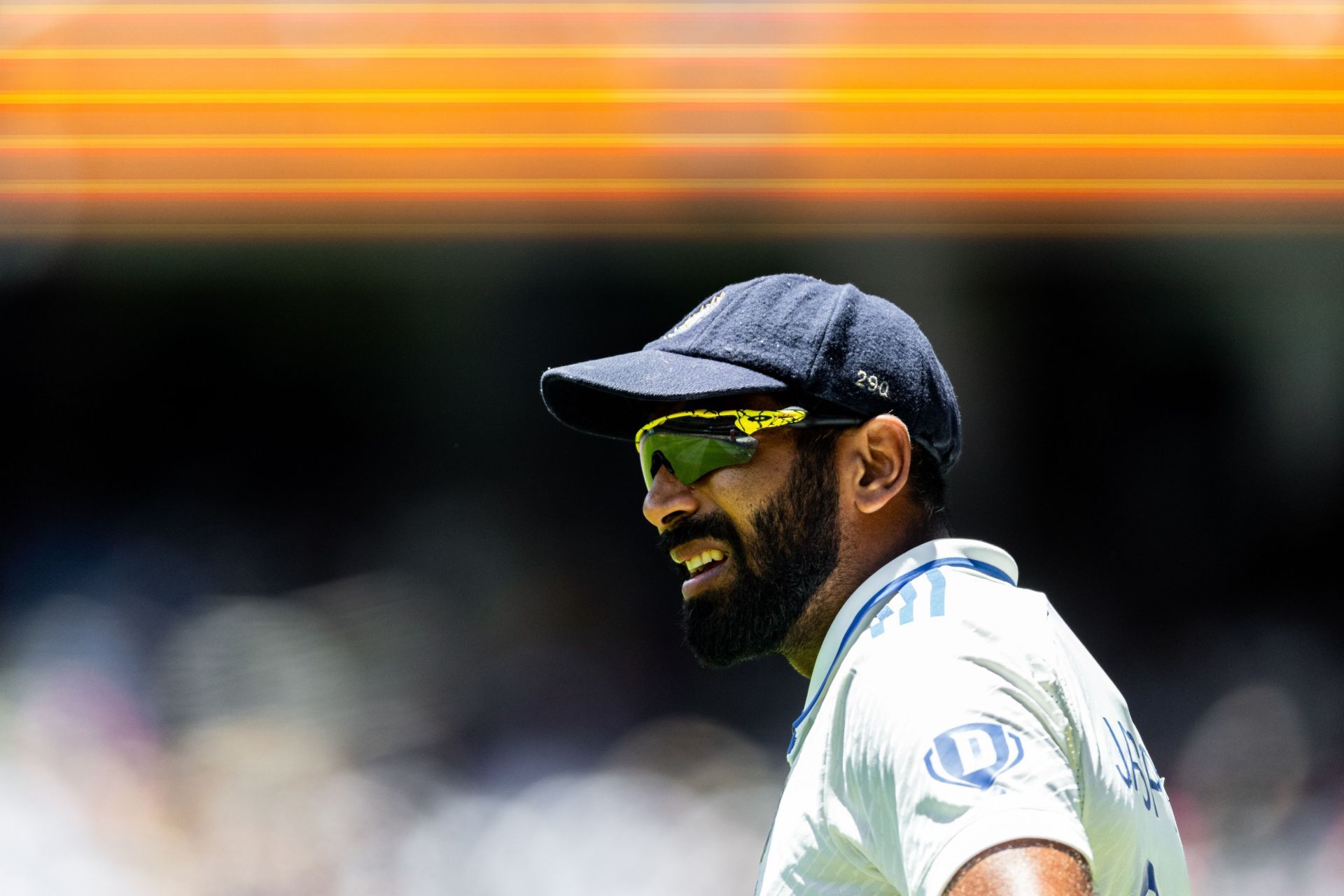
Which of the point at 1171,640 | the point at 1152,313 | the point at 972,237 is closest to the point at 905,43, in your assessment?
the point at 972,237

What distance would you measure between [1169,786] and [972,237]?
5.71 feet

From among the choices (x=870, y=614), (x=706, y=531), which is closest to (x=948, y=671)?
(x=870, y=614)

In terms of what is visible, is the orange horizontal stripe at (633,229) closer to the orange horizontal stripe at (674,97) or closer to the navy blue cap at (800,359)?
the orange horizontal stripe at (674,97)

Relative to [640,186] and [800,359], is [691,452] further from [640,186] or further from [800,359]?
[640,186]

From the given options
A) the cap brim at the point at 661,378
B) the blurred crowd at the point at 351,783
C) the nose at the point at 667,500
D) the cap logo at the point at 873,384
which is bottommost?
the blurred crowd at the point at 351,783

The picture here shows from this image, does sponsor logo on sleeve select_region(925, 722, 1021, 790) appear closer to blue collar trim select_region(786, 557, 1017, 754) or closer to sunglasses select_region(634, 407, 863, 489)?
blue collar trim select_region(786, 557, 1017, 754)

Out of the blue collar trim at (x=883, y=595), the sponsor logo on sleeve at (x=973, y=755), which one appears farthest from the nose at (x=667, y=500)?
the sponsor logo on sleeve at (x=973, y=755)

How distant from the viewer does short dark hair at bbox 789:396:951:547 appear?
1.58 meters

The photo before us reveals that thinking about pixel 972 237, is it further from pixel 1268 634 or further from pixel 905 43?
pixel 1268 634

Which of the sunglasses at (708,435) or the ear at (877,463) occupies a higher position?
the sunglasses at (708,435)

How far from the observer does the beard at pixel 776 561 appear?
158 cm

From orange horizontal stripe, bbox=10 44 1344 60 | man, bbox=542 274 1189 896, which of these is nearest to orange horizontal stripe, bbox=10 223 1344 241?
orange horizontal stripe, bbox=10 44 1344 60

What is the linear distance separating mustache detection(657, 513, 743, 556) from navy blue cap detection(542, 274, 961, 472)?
0.20 m

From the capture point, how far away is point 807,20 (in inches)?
125
